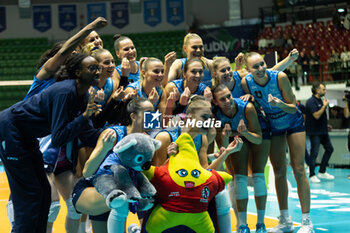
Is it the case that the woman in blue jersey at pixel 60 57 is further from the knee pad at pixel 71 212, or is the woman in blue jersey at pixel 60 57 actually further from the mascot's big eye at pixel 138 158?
the knee pad at pixel 71 212

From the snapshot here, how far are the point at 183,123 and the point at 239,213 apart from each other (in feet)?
4.56

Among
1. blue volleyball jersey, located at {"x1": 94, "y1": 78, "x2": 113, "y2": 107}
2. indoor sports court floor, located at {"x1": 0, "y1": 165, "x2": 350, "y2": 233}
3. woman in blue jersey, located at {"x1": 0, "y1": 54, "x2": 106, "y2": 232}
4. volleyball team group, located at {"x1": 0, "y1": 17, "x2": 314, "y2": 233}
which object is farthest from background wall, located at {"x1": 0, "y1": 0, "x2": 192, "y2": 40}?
woman in blue jersey, located at {"x1": 0, "y1": 54, "x2": 106, "y2": 232}

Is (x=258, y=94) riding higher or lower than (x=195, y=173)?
higher

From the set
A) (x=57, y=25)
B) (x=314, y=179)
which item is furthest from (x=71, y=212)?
(x=57, y=25)

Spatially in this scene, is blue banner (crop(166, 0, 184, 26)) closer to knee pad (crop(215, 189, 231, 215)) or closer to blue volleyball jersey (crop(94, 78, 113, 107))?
blue volleyball jersey (crop(94, 78, 113, 107))

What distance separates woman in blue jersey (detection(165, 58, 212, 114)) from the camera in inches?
166

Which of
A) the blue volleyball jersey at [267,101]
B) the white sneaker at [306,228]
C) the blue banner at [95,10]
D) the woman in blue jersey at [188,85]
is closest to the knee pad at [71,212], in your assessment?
the woman in blue jersey at [188,85]

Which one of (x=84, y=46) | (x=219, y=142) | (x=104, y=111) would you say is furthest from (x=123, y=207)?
(x=84, y=46)

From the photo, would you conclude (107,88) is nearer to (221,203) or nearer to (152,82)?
(152,82)

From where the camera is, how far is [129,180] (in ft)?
10.2

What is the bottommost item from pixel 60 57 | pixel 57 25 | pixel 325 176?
pixel 325 176

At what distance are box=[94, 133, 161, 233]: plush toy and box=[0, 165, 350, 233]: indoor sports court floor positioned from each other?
231cm

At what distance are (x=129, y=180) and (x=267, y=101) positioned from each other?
2.23m

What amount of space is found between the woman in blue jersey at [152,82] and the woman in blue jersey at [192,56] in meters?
0.51
